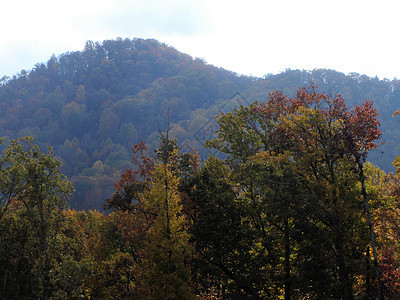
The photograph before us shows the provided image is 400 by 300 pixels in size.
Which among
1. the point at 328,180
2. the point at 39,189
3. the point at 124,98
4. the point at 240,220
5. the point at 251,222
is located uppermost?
the point at 124,98

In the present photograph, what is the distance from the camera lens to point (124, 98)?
15650 cm

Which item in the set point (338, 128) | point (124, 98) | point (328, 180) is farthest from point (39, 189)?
point (124, 98)

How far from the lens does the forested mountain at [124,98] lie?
130 meters

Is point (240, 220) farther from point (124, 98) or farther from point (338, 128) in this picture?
point (124, 98)

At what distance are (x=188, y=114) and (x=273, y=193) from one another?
453 feet

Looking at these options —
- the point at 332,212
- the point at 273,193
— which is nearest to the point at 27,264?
the point at 273,193

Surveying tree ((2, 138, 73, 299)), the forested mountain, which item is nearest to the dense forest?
tree ((2, 138, 73, 299))

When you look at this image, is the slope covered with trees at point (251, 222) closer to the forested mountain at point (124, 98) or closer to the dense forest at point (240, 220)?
the dense forest at point (240, 220)

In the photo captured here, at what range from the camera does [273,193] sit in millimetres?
15305

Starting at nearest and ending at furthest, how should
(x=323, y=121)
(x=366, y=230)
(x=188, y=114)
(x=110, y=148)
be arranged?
1. (x=323, y=121)
2. (x=366, y=230)
3. (x=110, y=148)
4. (x=188, y=114)

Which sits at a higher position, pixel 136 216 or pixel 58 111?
pixel 58 111

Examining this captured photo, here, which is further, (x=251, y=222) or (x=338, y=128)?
(x=251, y=222)

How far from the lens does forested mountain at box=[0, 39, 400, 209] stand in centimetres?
12962

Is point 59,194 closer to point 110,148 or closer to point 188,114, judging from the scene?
point 110,148
